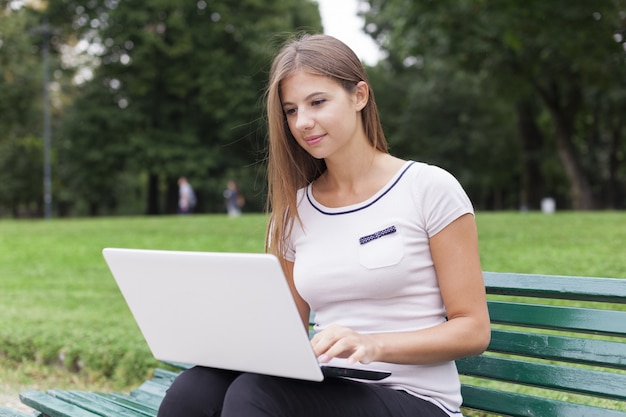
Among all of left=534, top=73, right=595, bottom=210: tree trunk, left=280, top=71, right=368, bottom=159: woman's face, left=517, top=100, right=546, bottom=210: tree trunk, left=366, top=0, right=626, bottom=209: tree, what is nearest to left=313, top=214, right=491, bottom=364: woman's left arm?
left=280, top=71, right=368, bottom=159: woman's face

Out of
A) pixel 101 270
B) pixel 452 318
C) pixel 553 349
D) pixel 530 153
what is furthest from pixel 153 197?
pixel 452 318

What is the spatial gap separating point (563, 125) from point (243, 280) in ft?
71.9

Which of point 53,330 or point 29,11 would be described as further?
point 29,11

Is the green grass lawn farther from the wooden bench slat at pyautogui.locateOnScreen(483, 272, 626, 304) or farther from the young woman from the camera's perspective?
the wooden bench slat at pyautogui.locateOnScreen(483, 272, 626, 304)

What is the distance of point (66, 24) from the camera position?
27.4 m

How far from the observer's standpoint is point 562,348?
87.1 inches

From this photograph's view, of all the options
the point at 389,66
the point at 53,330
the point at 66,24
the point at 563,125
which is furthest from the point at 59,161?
the point at 53,330

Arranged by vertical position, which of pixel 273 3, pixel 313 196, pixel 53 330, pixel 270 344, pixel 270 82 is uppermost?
pixel 273 3

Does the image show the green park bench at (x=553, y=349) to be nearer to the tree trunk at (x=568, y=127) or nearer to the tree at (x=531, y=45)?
the tree at (x=531, y=45)

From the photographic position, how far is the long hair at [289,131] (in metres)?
2.16

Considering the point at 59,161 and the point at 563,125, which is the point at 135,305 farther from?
the point at 59,161

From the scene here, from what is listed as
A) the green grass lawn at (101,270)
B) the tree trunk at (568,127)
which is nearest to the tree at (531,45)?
the tree trunk at (568,127)

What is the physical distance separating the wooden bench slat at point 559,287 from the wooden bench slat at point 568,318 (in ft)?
0.13

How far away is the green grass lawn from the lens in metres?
5.38
